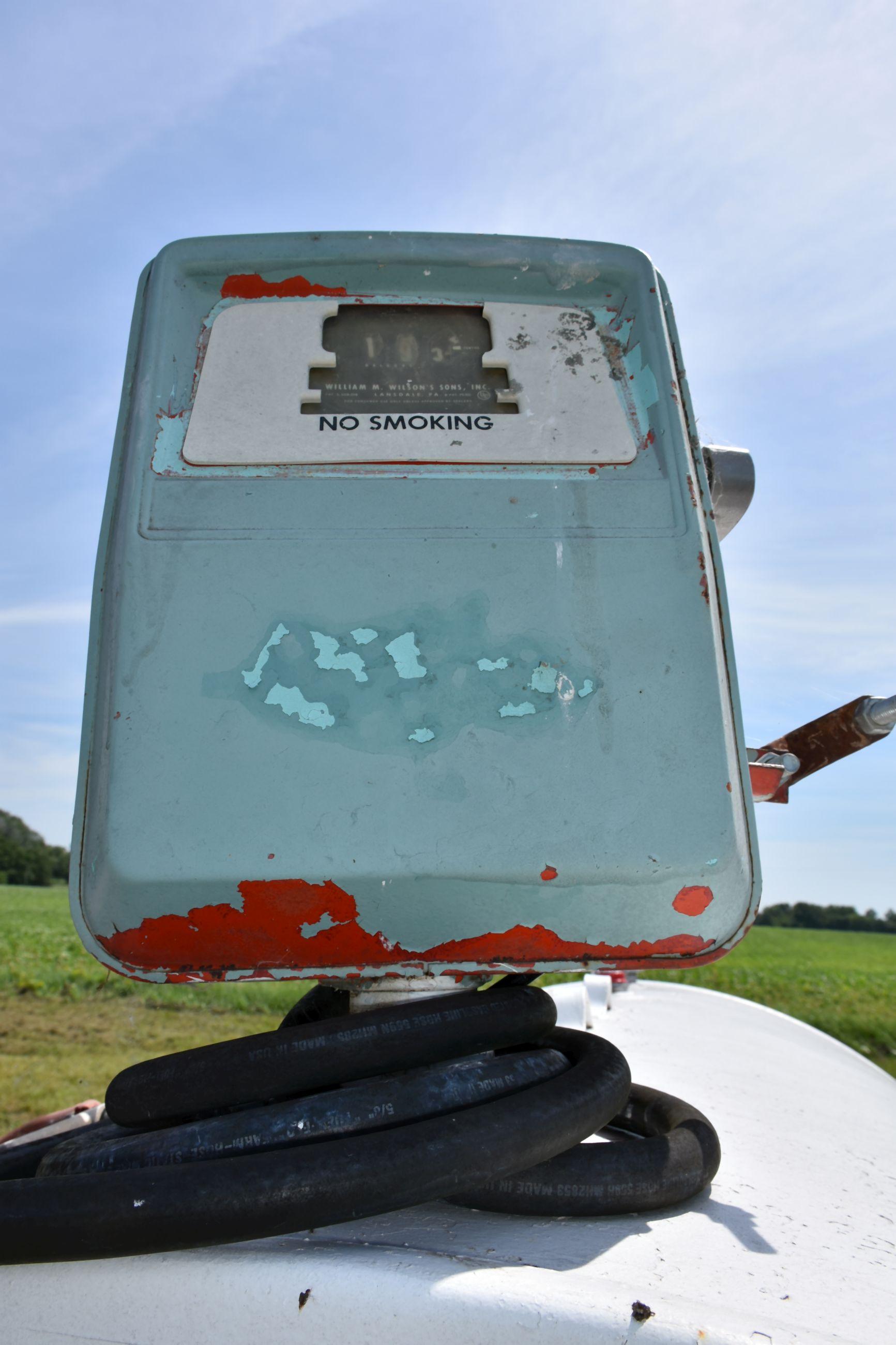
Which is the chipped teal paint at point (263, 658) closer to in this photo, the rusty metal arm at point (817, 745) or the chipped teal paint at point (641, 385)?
the chipped teal paint at point (641, 385)

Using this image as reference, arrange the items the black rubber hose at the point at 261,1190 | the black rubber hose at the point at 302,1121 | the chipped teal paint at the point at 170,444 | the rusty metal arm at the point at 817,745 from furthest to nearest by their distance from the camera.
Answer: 1. the rusty metal arm at the point at 817,745
2. the chipped teal paint at the point at 170,444
3. the black rubber hose at the point at 302,1121
4. the black rubber hose at the point at 261,1190

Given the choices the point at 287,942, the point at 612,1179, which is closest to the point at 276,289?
the point at 287,942

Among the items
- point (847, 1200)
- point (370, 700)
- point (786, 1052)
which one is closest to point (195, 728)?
point (370, 700)

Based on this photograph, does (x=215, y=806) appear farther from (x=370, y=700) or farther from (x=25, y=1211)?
(x=25, y=1211)

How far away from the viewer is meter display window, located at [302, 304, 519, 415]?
4.45ft

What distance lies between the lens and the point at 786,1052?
2588 mm

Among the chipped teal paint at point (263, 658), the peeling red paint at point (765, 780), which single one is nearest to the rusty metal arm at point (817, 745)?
the peeling red paint at point (765, 780)

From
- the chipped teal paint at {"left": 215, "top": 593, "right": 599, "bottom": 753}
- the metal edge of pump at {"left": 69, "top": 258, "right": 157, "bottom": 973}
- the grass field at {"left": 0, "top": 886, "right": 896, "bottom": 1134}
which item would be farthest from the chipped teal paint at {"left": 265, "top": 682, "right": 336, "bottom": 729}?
the grass field at {"left": 0, "top": 886, "right": 896, "bottom": 1134}

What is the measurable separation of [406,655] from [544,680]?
0.58ft

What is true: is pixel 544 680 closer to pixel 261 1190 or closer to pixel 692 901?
pixel 692 901

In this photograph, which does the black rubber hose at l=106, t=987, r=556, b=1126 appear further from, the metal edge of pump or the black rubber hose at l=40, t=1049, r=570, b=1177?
the metal edge of pump

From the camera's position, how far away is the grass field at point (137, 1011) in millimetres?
6488

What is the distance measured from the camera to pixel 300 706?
1.15 metres

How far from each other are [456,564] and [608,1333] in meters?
0.84
